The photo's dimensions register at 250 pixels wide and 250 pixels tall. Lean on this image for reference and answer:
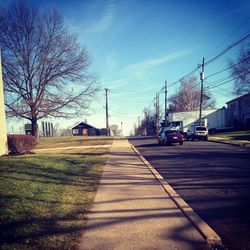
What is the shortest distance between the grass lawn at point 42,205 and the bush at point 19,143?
5600 millimetres

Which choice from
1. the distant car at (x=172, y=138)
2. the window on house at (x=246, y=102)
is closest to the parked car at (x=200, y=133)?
the distant car at (x=172, y=138)

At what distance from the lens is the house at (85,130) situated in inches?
3391

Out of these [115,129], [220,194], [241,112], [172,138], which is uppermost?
[241,112]

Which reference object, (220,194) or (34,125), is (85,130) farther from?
(220,194)

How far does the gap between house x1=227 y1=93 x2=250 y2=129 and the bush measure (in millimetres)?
40068

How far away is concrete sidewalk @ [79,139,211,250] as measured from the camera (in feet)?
11.9

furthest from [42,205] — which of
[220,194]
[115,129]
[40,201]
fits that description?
[115,129]

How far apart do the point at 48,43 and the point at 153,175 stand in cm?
2097

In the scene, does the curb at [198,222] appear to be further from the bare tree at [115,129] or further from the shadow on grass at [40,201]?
the bare tree at [115,129]

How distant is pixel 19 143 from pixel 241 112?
4636cm

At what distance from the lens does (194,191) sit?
6.45 m

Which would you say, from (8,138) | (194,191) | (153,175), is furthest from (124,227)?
(8,138)

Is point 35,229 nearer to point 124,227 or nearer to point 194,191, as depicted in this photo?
point 124,227

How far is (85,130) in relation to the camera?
283 ft
